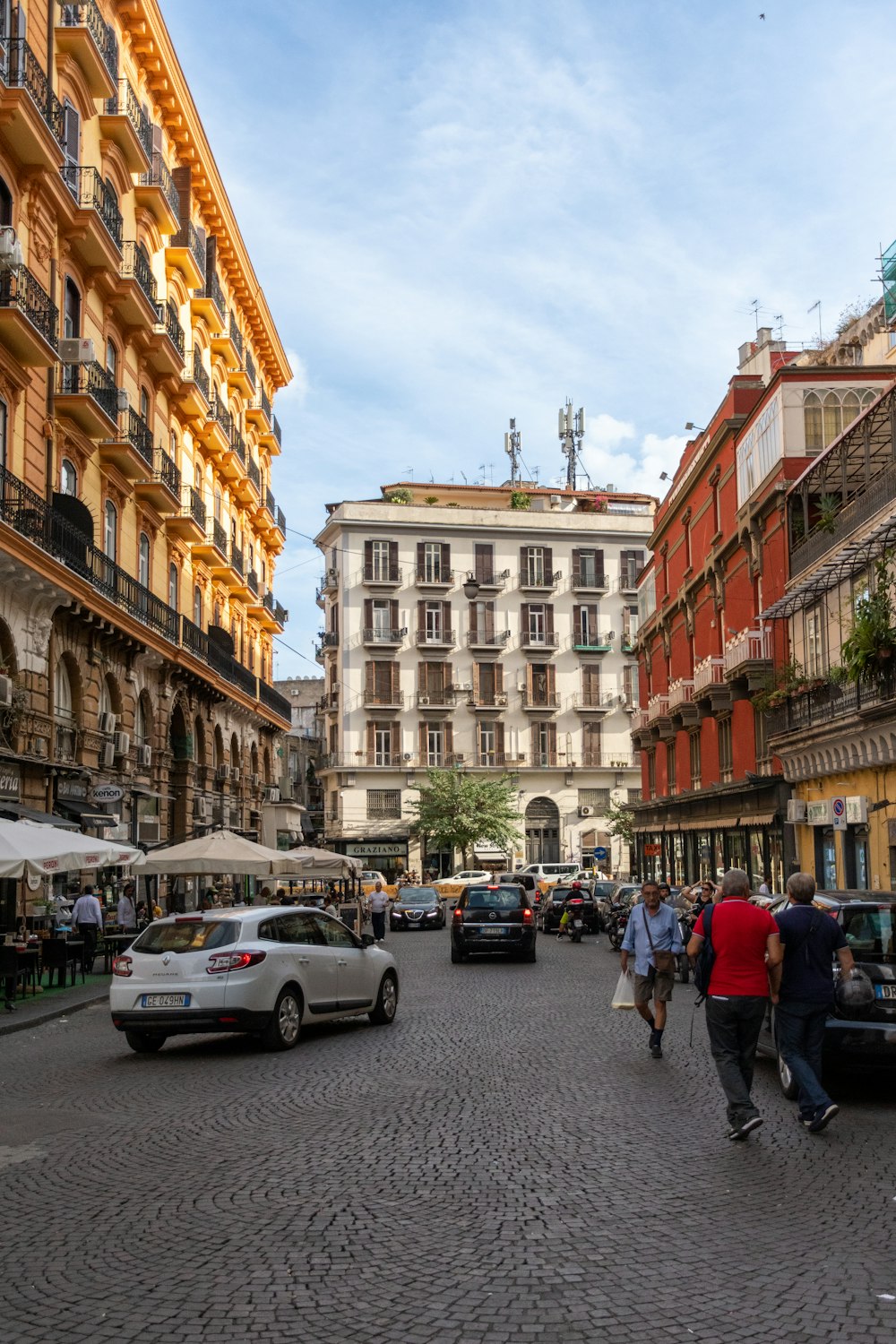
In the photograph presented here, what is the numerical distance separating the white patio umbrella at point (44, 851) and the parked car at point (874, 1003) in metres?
9.69

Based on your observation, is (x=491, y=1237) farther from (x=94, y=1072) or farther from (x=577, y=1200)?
(x=94, y=1072)

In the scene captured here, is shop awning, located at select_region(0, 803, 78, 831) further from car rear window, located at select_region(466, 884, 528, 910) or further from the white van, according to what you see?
the white van

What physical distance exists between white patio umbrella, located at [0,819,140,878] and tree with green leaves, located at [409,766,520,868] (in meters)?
47.8

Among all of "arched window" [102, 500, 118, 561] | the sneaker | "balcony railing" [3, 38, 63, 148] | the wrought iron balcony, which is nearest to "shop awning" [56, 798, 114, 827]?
"arched window" [102, 500, 118, 561]

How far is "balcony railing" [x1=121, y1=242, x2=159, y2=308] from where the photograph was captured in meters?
31.1

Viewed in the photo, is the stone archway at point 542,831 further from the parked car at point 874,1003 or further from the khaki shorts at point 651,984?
the parked car at point 874,1003

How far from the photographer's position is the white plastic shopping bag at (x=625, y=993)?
13.4m

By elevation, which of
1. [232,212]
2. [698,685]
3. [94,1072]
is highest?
[232,212]

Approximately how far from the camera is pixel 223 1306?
17.6 ft

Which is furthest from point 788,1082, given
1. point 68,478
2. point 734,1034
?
point 68,478

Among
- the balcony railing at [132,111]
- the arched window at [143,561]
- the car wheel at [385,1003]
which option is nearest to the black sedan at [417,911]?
the arched window at [143,561]

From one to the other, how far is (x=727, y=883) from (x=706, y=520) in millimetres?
34863

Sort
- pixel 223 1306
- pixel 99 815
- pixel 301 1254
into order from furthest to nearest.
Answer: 1. pixel 99 815
2. pixel 301 1254
3. pixel 223 1306

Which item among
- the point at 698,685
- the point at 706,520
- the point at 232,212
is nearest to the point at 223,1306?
the point at 698,685
